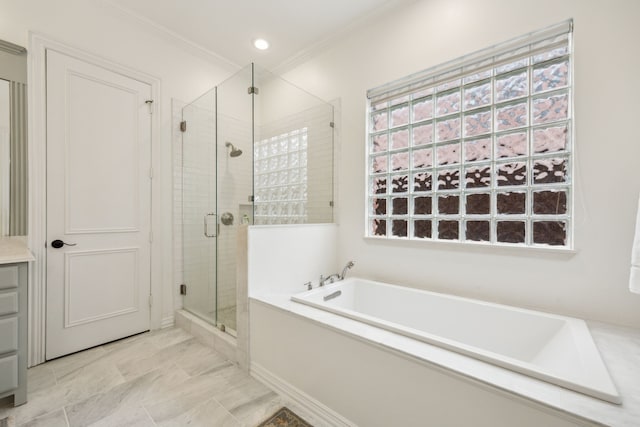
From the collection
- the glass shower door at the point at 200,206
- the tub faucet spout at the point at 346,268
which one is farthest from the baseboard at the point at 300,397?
the tub faucet spout at the point at 346,268

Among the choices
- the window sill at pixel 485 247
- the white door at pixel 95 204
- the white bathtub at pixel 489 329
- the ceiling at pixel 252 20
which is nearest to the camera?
the white bathtub at pixel 489 329

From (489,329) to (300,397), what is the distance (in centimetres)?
121

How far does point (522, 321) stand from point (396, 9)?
2.47 metres

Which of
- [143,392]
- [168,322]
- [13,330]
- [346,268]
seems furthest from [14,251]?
A: [346,268]

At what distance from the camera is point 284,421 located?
1.49 m

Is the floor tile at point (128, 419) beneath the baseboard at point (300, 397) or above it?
beneath

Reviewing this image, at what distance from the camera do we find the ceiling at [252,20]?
7.64 ft

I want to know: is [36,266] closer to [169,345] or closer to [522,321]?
[169,345]

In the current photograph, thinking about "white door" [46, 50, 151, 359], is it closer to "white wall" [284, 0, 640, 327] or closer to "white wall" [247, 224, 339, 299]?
"white wall" [247, 224, 339, 299]

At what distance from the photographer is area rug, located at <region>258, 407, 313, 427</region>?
147cm

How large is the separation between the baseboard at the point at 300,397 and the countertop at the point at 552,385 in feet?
1.47

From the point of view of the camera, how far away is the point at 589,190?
1.58 meters

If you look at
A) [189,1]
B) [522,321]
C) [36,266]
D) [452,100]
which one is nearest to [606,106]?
[452,100]

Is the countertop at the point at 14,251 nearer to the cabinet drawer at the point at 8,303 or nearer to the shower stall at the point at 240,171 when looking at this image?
the cabinet drawer at the point at 8,303
